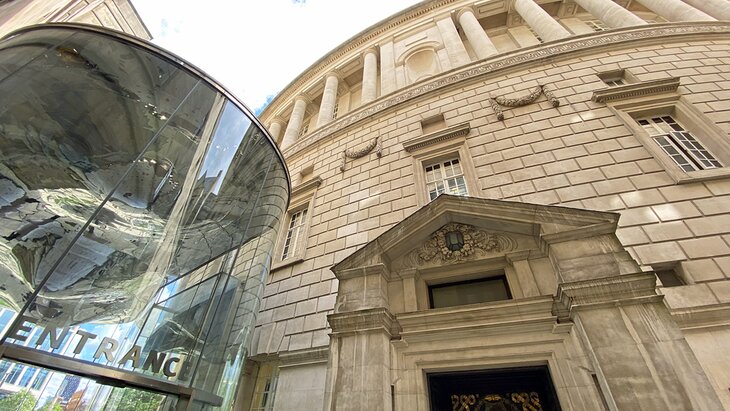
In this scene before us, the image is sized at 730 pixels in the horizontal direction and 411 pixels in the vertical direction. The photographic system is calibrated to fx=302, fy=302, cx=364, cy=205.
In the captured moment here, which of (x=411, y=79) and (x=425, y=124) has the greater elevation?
(x=411, y=79)

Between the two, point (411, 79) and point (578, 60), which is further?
point (411, 79)

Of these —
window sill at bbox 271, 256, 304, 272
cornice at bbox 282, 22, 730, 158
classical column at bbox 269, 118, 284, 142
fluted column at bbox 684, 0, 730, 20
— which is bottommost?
window sill at bbox 271, 256, 304, 272

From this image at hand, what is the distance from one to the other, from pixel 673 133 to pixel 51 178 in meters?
13.7

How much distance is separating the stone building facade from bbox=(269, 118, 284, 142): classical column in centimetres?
902

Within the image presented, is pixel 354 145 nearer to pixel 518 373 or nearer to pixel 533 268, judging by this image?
pixel 533 268

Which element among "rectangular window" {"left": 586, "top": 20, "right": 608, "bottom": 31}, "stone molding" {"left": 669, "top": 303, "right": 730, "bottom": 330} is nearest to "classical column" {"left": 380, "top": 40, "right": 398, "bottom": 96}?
"rectangular window" {"left": 586, "top": 20, "right": 608, "bottom": 31}

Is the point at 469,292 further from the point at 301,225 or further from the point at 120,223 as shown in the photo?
the point at 301,225

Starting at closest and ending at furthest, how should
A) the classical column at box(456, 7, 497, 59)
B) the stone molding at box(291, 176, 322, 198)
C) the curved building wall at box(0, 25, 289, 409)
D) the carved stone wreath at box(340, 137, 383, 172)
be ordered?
the curved building wall at box(0, 25, 289, 409)
the carved stone wreath at box(340, 137, 383, 172)
the stone molding at box(291, 176, 322, 198)
the classical column at box(456, 7, 497, 59)

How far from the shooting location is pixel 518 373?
5.20m

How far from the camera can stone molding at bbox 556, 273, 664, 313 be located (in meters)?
4.42

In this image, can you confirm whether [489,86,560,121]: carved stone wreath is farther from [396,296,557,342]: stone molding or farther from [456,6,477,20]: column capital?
[456,6,477,20]: column capital

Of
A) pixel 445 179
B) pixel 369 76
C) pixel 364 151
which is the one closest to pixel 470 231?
pixel 445 179

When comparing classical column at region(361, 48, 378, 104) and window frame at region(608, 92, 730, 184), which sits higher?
classical column at region(361, 48, 378, 104)

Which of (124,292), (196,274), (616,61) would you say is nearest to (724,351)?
(196,274)
